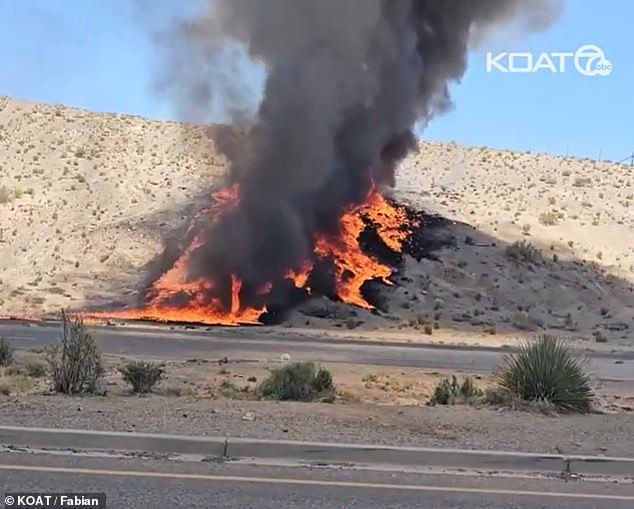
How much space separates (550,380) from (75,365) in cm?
555

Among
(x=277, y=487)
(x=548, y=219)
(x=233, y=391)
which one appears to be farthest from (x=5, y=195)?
(x=277, y=487)

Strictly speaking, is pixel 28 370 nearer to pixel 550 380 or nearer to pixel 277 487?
pixel 550 380

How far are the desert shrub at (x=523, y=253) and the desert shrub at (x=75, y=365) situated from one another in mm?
27354

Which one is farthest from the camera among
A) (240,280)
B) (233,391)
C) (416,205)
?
(416,205)

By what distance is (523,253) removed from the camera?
37031 millimetres

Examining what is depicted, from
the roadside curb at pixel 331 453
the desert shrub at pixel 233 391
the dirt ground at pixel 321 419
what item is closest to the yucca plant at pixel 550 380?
the dirt ground at pixel 321 419

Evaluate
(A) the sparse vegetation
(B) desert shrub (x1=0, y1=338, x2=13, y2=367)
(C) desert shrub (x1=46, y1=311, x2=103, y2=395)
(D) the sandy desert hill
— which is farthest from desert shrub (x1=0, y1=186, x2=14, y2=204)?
(C) desert shrub (x1=46, y1=311, x2=103, y2=395)

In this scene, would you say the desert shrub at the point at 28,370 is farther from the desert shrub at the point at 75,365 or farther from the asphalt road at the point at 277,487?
the asphalt road at the point at 277,487

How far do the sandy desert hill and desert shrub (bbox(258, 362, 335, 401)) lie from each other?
14.9 meters

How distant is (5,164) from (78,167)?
4.50 metres

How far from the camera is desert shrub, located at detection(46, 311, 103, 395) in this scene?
10.9m

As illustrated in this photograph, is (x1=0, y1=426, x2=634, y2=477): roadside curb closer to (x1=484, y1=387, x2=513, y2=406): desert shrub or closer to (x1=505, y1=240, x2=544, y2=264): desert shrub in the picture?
(x1=484, y1=387, x2=513, y2=406): desert shrub

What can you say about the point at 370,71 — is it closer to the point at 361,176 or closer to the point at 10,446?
the point at 361,176

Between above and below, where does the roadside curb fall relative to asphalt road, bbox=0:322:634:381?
below
